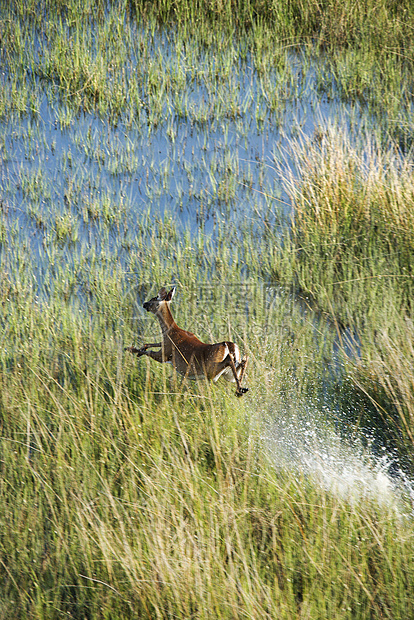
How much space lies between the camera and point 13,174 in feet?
17.5

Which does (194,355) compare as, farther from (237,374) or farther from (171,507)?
(171,507)

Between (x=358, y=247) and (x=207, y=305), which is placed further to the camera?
(x=358, y=247)

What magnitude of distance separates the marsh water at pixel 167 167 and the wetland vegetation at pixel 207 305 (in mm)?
26

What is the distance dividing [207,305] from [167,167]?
1.92 metres

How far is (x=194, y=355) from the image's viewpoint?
109 inches

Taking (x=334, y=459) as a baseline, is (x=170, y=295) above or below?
above

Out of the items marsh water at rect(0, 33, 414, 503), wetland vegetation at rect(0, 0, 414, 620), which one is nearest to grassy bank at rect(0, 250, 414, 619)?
wetland vegetation at rect(0, 0, 414, 620)

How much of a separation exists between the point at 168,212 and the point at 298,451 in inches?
102

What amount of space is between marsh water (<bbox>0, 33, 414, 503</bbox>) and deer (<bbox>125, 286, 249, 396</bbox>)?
20.1 inches

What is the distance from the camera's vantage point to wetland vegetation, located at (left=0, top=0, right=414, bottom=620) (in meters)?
2.28

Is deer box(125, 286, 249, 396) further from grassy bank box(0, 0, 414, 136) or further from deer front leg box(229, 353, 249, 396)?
grassy bank box(0, 0, 414, 136)

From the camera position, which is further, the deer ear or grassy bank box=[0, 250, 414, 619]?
the deer ear

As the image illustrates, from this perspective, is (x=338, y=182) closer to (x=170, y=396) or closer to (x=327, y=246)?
(x=327, y=246)

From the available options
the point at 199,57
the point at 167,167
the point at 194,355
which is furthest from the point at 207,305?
the point at 199,57
